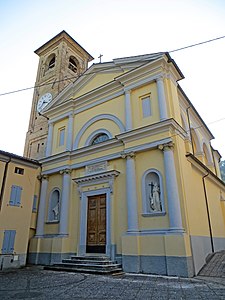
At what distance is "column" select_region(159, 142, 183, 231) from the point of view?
8102 millimetres

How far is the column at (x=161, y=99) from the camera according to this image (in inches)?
383

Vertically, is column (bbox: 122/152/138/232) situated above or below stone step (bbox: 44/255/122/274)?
above

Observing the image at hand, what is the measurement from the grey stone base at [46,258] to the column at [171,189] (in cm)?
527

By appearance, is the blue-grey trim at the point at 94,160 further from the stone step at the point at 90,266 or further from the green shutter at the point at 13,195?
the stone step at the point at 90,266

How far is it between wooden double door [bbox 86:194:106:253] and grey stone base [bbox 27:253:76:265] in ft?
4.02

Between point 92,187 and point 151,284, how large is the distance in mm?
5518

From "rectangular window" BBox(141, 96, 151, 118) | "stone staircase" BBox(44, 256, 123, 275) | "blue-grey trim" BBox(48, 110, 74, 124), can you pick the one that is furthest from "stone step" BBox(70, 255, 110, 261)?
"blue-grey trim" BBox(48, 110, 74, 124)

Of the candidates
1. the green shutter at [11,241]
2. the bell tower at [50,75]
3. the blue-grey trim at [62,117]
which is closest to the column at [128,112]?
the blue-grey trim at [62,117]

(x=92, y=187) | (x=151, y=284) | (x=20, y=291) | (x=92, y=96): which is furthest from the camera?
(x=92, y=96)

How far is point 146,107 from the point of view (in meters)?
10.7

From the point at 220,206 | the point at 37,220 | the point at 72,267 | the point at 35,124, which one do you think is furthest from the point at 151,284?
the point at 35,124

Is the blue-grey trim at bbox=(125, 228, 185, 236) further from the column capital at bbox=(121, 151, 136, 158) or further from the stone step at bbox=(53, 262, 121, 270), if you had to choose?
the column capital at bbox=(121, 151, 136, 158)

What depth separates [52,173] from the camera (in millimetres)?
12852

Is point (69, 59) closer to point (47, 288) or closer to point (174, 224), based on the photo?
point (174, 224)
